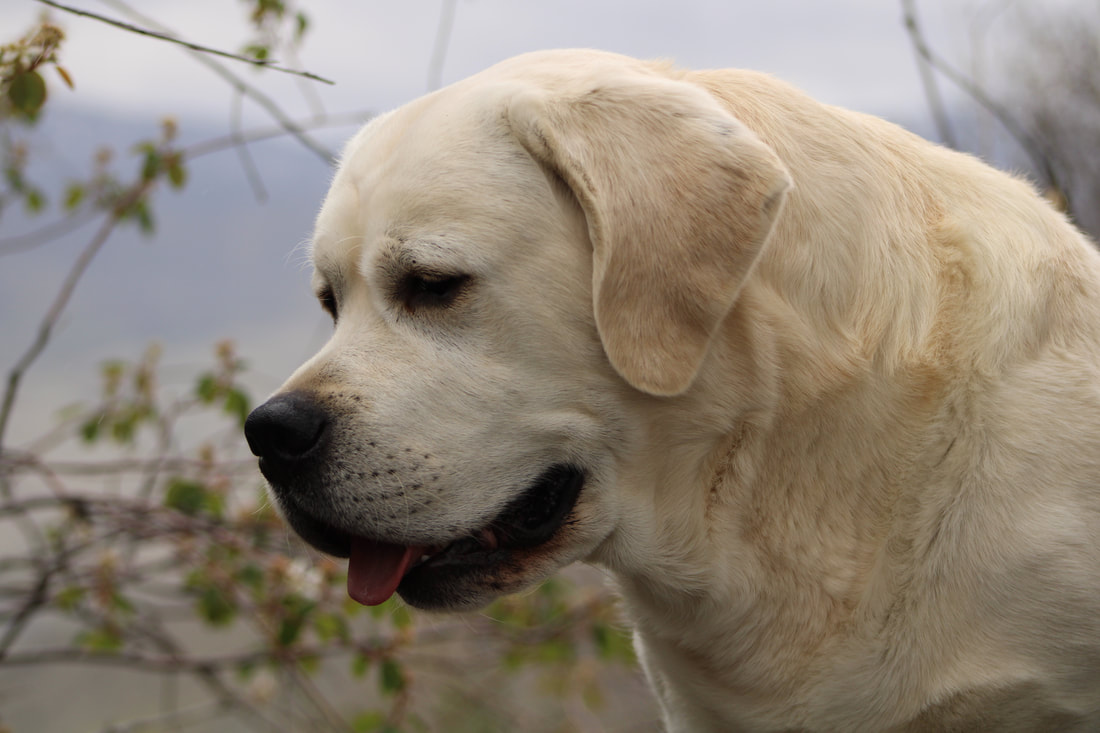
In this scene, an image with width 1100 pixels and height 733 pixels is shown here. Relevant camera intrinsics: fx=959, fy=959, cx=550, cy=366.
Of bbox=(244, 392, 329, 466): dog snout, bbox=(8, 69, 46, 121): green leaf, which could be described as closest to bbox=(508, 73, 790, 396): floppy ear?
bbox=(244, 392, 329, 466): dog snout

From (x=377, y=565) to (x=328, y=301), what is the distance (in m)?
0.70

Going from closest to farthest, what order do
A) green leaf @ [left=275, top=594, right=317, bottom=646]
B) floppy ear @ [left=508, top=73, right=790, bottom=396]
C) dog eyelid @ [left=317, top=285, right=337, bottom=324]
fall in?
floppy ear @ [left=508, top=73, right=790, bottom=396] < dog eyelid @ [left=317, top=285, right=337, bottom=324] < green leaf @ [left=275, top=594, right=317, bottom=646]

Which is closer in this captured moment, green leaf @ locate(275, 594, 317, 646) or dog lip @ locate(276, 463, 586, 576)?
dog lip @ locate(276, 463, 586, 576)

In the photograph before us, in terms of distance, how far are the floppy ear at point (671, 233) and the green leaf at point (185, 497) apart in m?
2.17

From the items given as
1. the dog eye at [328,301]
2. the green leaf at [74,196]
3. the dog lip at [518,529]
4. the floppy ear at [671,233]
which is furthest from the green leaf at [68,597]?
the floppy ear at [671,233]

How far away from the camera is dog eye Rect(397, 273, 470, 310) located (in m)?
1.95

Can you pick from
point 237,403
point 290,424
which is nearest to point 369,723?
point 237,403

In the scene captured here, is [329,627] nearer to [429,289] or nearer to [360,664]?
[360,664]

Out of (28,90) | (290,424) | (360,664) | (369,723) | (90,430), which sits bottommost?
(369,723)

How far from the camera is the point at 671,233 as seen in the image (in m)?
1.87

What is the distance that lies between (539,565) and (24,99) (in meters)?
1.45

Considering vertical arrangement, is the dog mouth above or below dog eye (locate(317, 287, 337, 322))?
below

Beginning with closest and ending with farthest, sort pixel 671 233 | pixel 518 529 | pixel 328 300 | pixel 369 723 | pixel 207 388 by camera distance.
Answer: pixel 671 233 < pixel 518 529 < pixel 328 300 < pixel 369 723 < pixel 207 388

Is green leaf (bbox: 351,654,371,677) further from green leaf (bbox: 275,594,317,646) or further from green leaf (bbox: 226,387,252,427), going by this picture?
green leaf (bbox: 226,387,252,427)
